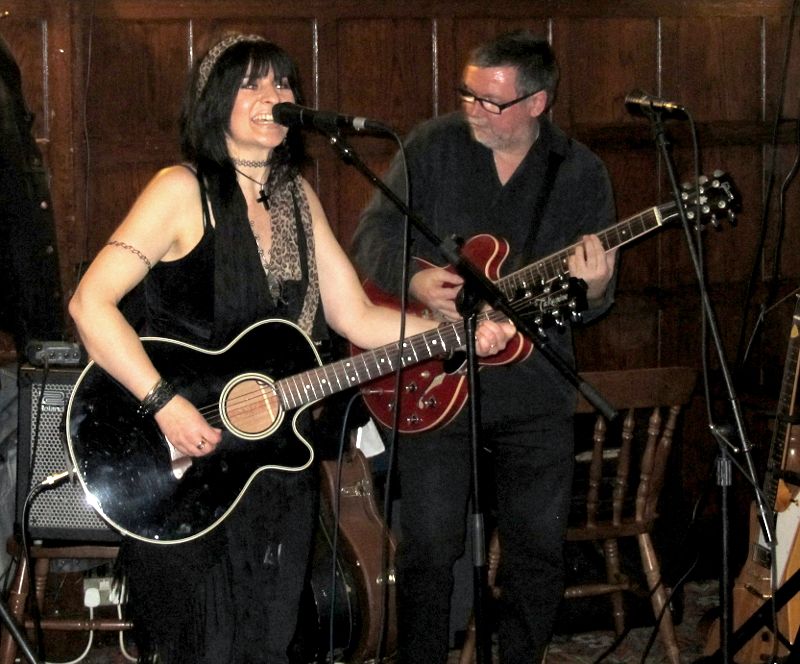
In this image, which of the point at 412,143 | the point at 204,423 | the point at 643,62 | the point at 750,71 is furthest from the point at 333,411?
the point at 750,71

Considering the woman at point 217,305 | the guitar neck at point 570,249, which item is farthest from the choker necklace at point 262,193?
the guitar neck at point 570,249

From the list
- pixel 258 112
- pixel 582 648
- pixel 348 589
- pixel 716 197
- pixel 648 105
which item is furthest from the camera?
pixel 582 648

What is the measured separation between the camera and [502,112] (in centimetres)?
306

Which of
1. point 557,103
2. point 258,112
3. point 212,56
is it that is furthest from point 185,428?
point 557,103

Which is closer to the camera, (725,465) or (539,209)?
(725,465)

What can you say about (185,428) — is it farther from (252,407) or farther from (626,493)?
(626,493)

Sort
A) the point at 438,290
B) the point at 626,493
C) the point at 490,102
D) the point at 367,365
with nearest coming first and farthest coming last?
the point at 367,365 → the point at 438,290 → the point at 490,102 → the point at 626,493

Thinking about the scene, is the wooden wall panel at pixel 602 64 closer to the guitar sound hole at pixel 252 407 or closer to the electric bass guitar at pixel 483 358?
the electric bass guitar at pixel 483 358

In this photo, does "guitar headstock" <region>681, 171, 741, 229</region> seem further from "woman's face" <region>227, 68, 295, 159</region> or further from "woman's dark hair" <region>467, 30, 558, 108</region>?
"woman's face" <region>227, 68, 295, 159</region>

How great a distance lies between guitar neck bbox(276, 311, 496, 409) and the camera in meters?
2.49

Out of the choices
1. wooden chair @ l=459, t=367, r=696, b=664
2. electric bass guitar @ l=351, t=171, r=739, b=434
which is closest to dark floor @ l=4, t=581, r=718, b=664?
wooden chair @ l=459, t=367, r=696, b=664

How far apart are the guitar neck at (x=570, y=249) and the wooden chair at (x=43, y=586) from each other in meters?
1.44

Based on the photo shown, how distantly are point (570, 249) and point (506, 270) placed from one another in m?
0.18

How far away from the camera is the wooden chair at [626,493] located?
11.1ft
